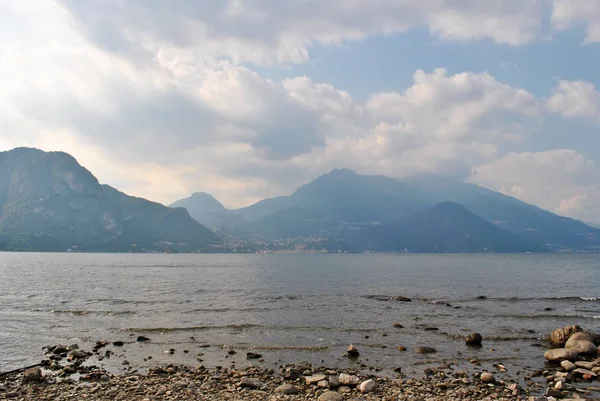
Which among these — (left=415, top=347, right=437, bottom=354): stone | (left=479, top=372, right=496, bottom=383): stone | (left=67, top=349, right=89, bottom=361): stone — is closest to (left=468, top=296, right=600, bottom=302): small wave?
(left=415, top=347, right=437, bottom=354): stone

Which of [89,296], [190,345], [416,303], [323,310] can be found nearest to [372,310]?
[323,310]

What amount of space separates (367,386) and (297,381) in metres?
3.95

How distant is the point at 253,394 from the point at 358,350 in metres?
11.9

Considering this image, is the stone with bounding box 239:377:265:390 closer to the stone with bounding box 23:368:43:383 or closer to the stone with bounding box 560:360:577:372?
the stone with bounding box 23:368:43:383

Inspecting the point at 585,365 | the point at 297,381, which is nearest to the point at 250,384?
the point at 297,381

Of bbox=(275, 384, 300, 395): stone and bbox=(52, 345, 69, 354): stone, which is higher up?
bbox=(275, 384, 300, 395): stone

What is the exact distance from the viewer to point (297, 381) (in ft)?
68.3

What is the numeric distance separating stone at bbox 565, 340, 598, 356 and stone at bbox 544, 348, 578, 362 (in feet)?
2.01

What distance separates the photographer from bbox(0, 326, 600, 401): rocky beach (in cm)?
1856

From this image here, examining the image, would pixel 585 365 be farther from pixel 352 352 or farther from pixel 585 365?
pixel 352 352

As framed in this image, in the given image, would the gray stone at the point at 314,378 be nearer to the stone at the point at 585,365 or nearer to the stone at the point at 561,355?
the stone at the point at 585,365

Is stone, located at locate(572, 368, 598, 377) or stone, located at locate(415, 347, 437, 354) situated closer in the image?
stone, located at locate(572, 368, 598, 377)

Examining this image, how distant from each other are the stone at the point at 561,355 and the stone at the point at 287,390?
18.2m

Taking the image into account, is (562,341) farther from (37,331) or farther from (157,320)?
(37,331)
